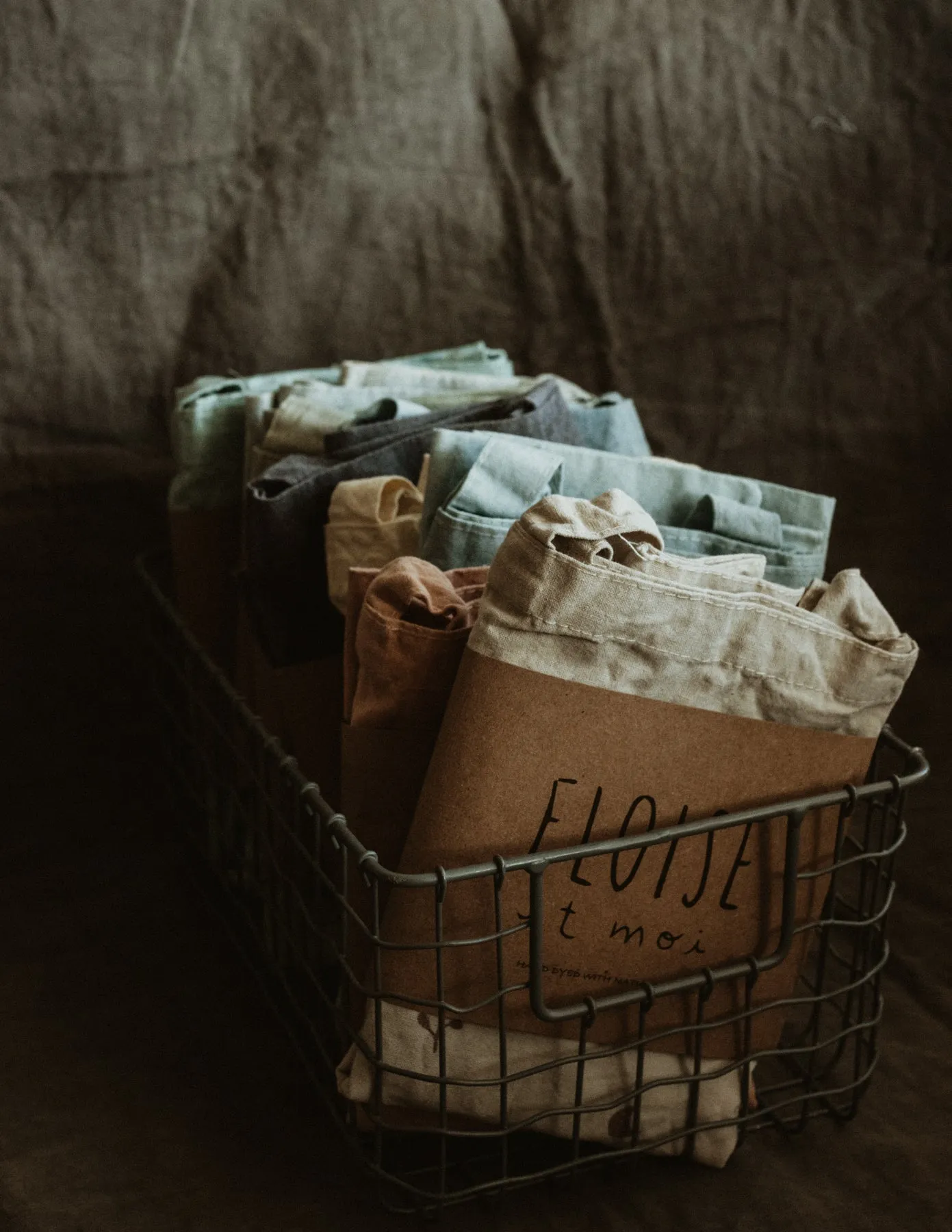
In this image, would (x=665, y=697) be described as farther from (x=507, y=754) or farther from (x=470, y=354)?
(x=470, y=354)

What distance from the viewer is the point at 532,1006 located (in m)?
0.67

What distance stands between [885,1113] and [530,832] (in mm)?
326

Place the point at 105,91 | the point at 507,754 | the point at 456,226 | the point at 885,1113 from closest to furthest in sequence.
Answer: the point at 507,754
the point at 885,1113
the point at 105,91
the point at 456,226

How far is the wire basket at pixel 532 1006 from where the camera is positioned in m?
0.67

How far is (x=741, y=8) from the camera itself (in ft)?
3.56

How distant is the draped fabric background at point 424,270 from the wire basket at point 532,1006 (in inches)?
2.8

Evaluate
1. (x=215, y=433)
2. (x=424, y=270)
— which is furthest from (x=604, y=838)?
(x=424, y=270)

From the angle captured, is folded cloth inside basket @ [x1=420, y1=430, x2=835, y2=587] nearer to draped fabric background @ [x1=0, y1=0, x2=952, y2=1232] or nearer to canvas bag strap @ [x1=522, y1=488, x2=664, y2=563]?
canvas bag strap @ [x1=522, y1=488, x2=664, y2=563]

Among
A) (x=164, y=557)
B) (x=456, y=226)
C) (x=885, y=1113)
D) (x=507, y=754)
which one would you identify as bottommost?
(x=885, y=1113)

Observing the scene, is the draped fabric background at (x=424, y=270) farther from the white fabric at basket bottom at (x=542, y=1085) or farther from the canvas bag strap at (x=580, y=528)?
the canvas bag strap at (x=580, y=528)

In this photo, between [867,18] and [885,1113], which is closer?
[885,1113]

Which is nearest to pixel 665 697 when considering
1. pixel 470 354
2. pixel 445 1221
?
pixel 445 1221

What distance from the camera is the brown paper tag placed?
652 millimetres

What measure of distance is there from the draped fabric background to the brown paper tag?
0.25 metres
